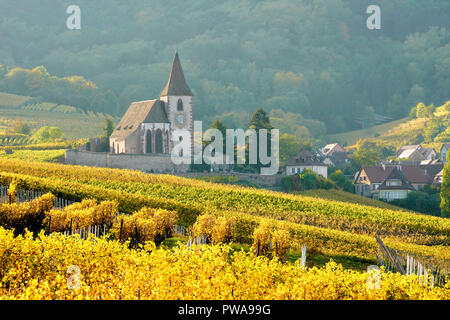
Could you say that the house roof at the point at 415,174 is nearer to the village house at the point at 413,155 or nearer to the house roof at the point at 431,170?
the house roof at the point at 431,170

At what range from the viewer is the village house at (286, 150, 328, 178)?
320 ft

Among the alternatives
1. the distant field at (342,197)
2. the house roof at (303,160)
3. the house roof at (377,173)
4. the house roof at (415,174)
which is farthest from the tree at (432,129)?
the distant field at (342,197)

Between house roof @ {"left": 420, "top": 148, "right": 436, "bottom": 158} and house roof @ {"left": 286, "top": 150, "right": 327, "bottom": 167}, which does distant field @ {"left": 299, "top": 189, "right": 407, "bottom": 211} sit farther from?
house roof @ {"left": 420, "top": 148, "right": 436, "bottom": 158}

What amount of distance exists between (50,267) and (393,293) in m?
9.69

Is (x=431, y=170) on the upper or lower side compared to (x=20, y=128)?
lower

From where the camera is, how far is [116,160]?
237ft

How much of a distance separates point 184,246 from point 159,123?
64.2m

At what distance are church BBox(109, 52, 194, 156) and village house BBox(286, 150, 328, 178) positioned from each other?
20.9m

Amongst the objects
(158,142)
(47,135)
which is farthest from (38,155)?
(47,135)

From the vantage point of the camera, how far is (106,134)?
88125 mm

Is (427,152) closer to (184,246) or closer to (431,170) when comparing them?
(431,170)

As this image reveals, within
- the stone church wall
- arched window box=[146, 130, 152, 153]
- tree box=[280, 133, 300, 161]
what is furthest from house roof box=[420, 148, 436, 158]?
the stone church wall
